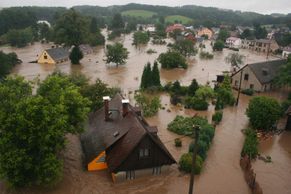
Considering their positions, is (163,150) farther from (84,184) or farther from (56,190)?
(56,190)

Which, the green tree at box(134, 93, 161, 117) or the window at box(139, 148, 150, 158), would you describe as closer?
A: the window at box(139, 148, 150, 158)

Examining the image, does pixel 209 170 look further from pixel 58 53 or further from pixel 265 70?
pixel 58 53

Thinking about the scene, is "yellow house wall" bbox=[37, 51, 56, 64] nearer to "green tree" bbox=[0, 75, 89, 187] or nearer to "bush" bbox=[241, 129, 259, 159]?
"green tree" bbox=[0, 75, 89, 187]

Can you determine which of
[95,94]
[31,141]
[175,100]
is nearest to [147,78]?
[175,100]

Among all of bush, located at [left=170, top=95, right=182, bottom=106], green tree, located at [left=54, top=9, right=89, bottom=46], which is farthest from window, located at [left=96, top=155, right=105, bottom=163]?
green tree, located at [left=54, top=9, right=89, bottom=46]

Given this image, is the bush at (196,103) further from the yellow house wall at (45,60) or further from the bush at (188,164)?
the yellow house wall at (45,60)

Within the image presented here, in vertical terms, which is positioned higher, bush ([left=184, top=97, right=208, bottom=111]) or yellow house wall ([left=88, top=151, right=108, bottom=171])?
bush ([left=184, top=97, right=208, bottom=111])
